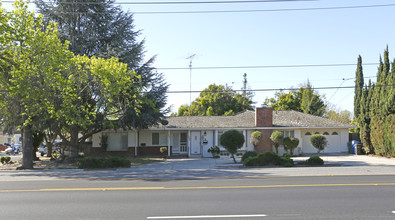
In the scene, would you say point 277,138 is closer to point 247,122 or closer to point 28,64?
point 247,122

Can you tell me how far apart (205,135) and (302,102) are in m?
26.6

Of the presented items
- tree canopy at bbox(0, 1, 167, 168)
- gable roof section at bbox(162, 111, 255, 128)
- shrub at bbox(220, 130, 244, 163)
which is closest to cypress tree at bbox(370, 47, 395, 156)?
gable roof section at bbox(162, 111, 255, 128)

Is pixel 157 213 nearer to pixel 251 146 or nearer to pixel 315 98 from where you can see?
pixel 251 146

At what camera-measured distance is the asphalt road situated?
7348mm

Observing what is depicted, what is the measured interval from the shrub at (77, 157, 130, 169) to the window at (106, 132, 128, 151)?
11.1m

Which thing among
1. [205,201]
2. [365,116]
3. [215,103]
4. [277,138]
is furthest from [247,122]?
[205,201]

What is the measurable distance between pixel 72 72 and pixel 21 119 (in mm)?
4718

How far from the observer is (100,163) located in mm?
20297

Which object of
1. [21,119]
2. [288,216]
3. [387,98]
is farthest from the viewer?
[387,98]

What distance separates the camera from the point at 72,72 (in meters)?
20.6

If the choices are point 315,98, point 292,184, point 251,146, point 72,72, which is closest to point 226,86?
point 315,98

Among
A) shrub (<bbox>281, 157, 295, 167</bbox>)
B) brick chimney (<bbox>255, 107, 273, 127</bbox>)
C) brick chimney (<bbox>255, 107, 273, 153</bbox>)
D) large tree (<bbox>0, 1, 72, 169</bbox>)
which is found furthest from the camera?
brick chimney (<bbox>255, 107, 273, 127</bbox>)

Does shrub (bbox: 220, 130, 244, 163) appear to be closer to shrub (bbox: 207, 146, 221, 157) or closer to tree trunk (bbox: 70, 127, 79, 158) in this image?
shrub (bbox: 207, 146, 221, 157)

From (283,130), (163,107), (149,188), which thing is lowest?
(149,188)
